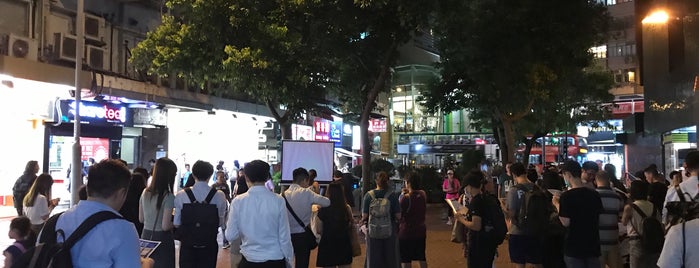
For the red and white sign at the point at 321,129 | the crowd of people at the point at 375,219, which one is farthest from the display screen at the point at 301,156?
the red and white sign at the point at 321,129

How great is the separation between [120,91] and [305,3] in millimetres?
6615

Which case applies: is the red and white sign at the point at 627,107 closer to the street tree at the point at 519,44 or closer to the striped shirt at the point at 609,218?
the street tree at the point at 519,44

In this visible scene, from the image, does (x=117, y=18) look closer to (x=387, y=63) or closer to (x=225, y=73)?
(x=225, y=73)

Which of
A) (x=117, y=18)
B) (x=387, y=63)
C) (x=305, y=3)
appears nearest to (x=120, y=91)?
(x=117, y=18)

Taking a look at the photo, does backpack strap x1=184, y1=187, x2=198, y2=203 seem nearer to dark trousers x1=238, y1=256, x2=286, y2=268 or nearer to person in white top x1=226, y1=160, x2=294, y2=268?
person in white top x1=226, y1=160, x2=294, y2=268

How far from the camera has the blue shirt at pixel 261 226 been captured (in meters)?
4.65

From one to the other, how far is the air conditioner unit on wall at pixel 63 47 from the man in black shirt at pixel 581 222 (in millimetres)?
13647

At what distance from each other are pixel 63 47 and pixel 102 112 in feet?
7.71

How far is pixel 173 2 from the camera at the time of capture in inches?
542

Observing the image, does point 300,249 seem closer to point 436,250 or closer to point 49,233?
point 49,233

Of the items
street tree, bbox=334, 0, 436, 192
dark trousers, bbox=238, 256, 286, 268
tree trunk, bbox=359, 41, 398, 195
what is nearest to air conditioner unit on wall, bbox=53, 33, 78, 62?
street tree, bbox=334, 0, 436, 192

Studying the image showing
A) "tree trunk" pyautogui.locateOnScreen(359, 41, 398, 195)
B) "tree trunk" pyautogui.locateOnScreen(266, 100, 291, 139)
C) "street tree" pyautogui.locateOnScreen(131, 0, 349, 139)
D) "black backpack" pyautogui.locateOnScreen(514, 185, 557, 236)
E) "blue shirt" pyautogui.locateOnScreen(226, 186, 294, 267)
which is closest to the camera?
"blue shirt" pyautogui.locateOnScreen(226, 186, 294, 267)

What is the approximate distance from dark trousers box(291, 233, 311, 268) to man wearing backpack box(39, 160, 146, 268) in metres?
4.08

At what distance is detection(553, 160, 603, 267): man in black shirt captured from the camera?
6090mm
